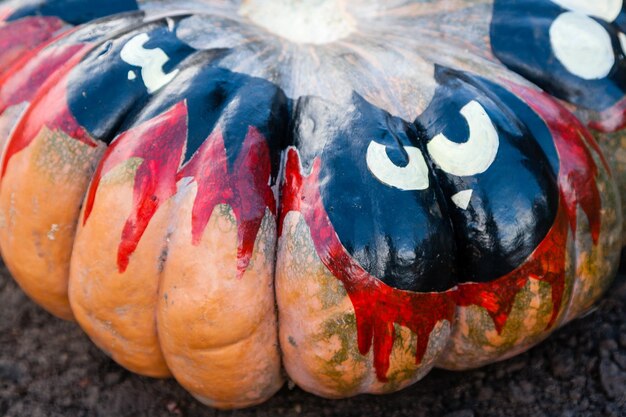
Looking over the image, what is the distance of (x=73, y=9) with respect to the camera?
2.77m

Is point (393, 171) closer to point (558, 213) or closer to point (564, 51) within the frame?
point (558, 213)

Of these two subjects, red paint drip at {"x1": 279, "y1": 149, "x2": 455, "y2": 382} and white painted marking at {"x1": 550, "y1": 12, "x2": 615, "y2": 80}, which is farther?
white painted marking at {"x1": 550, "y1": 12, "x2": 615, "y2": 80}

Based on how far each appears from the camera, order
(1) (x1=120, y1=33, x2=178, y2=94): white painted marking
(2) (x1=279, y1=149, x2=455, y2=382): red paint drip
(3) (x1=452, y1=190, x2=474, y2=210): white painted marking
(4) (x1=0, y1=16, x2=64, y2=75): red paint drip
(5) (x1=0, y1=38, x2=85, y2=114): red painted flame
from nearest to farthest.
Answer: (2) (x1=279, y1=149, x2=455, y2=382): red paint drip < (3) (x1=452, y1=190, x2=474, y2=210): white painted marking < (1) (x1=120, y1=33, x2=178, y2=94): white painted marking < (5) (x1=0, y1=38, x2=85, y2=114): red painted flame < (4) (x1=0, y1=16, x2=64, y2=75): red paint drip

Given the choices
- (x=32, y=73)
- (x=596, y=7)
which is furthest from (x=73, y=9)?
(x=596, y=7)

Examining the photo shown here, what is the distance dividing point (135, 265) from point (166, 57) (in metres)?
0.66

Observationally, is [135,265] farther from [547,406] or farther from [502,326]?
[547,406]

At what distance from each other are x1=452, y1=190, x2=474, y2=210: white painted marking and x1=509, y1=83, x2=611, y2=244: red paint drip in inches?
13.1

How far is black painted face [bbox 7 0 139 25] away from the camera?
2748 mm

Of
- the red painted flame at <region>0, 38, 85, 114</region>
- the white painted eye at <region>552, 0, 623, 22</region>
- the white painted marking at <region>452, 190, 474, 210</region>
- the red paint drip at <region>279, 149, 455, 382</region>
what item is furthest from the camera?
the white painted eye at <region>552, 0, 623, 22</region>

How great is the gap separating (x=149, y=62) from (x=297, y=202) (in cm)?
66

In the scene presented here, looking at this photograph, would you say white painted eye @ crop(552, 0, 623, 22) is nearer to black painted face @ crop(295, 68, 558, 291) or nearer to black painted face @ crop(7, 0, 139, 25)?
black painted face @ crop(295, 68, 558, 291)

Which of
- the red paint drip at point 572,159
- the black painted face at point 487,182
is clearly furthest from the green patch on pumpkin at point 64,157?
the red paint drip at point 572,159

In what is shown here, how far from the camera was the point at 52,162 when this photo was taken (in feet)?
7.73

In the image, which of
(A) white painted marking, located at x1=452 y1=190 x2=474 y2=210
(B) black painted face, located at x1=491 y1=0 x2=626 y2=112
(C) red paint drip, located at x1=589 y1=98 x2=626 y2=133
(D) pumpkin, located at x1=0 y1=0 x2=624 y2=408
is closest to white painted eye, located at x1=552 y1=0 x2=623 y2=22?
(B) black painted face, located at x1=491 y1=0 x2=626 y2=112
